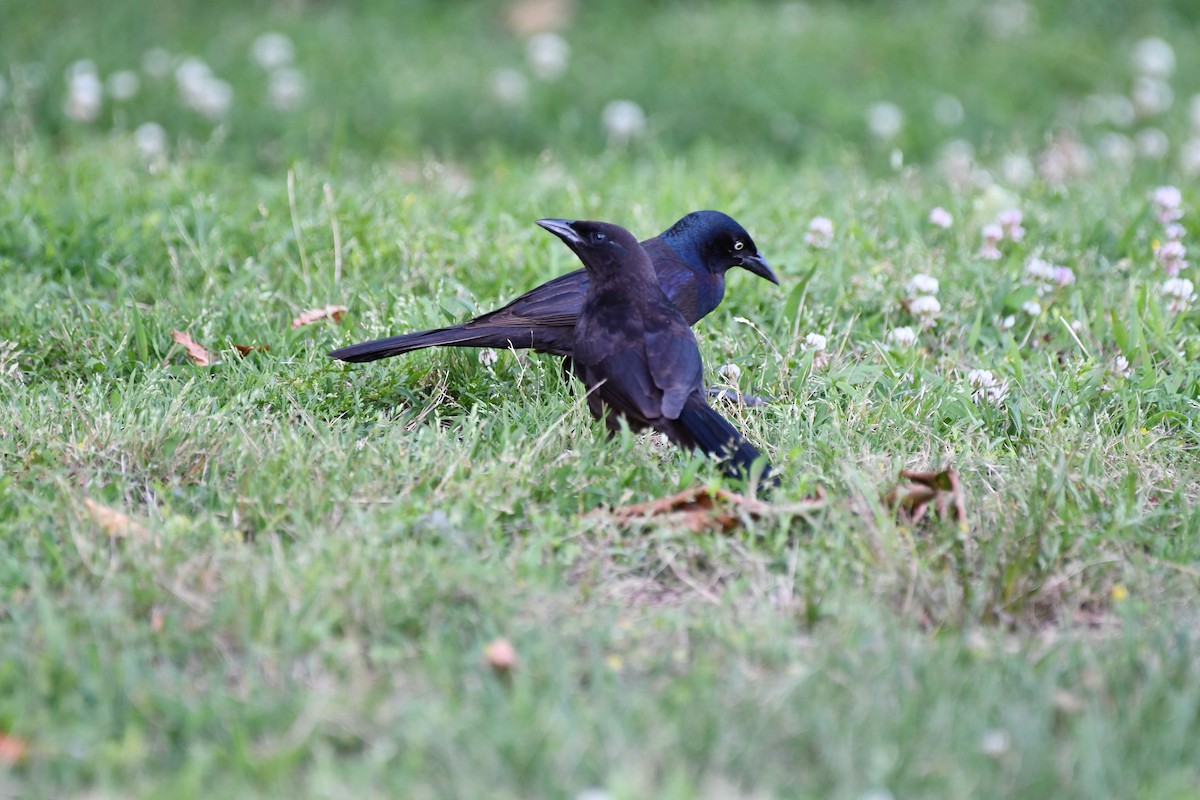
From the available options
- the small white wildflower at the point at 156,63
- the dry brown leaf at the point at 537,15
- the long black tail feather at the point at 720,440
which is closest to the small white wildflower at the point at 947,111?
the dry brown leaf at the point at 537,15

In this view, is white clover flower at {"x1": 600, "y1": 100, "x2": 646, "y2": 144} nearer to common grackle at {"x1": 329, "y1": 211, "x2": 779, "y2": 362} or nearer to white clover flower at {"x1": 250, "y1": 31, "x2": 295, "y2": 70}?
white clover flower at {"x1": 250, "y1": 31, "x2": 295, "y2": 70}

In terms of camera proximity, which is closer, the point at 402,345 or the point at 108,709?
the point at 108,709

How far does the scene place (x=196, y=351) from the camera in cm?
438

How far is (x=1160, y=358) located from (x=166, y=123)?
5661 millimetres

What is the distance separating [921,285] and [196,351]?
251 cm

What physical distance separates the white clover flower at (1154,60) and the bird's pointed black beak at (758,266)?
527cm

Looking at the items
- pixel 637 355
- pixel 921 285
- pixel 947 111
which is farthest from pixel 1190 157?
pixel 637 355

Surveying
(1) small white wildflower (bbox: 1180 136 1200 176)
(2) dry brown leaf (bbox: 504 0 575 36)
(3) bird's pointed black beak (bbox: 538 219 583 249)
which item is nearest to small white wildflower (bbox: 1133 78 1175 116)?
(1) small white wildflower (bbox: 1180 136 1200 176)

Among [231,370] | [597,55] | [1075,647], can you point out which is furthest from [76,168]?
[1075,647]

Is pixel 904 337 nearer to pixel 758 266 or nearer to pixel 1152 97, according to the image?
pixel 758 266

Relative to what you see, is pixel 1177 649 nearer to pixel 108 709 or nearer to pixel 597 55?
pixel 108 709

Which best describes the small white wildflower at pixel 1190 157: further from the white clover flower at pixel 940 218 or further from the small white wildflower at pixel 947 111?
the white clover flower at pixel 940 218

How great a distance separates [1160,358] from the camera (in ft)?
15.2

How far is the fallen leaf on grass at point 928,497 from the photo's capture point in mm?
3281
